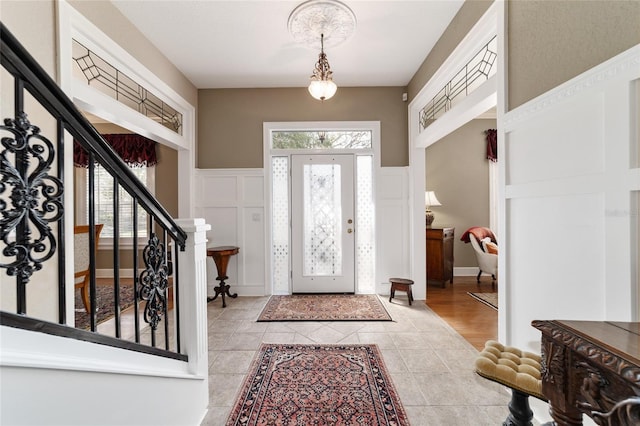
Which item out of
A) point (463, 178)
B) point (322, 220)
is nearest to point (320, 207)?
point (322, 220)

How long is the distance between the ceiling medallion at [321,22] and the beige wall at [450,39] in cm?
94

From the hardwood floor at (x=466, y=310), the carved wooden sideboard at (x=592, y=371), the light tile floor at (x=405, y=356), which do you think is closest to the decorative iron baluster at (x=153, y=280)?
the light tile floor at (x=405, y=356)

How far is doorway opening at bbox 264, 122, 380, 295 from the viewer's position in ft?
13.3

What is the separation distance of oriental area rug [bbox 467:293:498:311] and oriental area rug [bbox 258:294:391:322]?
4.48 ft

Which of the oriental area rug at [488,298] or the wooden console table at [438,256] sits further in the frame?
the wooden console table at [438,256]

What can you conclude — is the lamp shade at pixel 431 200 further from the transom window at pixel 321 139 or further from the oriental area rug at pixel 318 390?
the oriental area rug at pixel 318 390

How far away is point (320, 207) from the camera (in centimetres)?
411

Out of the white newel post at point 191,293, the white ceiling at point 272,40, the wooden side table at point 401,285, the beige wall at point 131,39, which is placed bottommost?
the wooden side table at point 401,285

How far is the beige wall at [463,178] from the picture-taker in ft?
16.8

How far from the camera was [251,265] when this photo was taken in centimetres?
407

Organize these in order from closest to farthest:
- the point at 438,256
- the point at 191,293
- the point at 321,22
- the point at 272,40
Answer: the point at 191,293 → the point at 321,22 → the point at 272,40 → the point at 438,256

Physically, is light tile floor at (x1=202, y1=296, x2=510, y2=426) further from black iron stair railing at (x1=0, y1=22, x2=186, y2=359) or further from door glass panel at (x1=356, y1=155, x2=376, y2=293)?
black iron stair railing at (x1=0, y1=22, x2=186, y2=359)

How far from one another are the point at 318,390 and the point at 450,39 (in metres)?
3.24

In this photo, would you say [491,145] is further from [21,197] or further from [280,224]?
[21,197]
